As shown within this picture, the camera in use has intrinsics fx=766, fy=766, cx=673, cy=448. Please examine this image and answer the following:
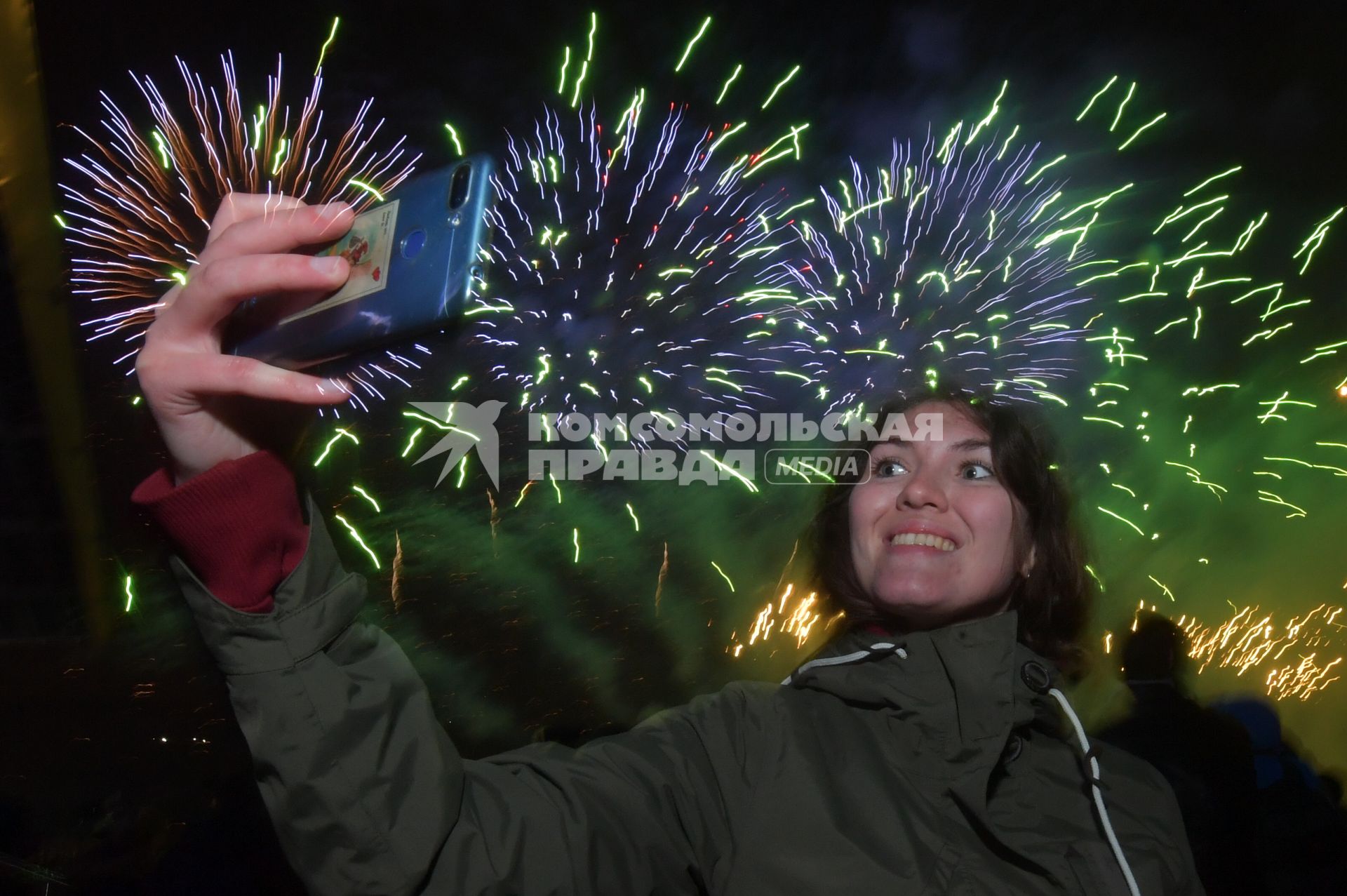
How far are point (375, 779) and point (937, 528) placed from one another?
4.64 feet

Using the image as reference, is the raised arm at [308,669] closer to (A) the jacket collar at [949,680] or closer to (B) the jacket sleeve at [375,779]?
(B) the jacket sleeve at [375,779]

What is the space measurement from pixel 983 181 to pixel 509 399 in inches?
175

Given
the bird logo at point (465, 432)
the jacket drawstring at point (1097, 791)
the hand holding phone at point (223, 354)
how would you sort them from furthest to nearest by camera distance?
the bird logo at point (465, 432) → the jacket drawstring at point (1097, 791) → the hand holding phone at point (223, 354)

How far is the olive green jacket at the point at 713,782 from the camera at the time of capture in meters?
1.06

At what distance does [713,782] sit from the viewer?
5.04ft

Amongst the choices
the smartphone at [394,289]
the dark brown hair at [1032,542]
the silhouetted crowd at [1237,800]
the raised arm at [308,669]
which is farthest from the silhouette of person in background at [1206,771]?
the smartphone at [394,289]

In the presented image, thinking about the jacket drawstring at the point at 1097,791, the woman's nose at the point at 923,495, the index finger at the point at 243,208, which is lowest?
the jacket drawstring at the point at 1097,791

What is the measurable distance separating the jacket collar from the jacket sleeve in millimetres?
617

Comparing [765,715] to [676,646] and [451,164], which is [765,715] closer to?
[451,164]

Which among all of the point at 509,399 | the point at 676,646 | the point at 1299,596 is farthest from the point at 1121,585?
the point at 509,399

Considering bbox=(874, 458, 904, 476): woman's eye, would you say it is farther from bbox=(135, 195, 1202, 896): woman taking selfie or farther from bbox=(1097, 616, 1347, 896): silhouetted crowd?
bbox=(1097, 616, 1347, 896): silhouetted crowd

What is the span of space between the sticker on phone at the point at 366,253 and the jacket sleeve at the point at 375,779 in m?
0.32

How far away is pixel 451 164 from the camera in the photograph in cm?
117

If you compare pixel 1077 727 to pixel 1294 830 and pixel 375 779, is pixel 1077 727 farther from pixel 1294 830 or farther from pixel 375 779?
pixel 1294 830
